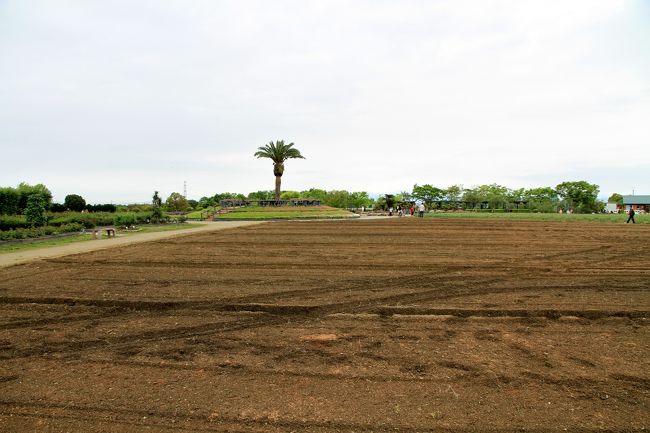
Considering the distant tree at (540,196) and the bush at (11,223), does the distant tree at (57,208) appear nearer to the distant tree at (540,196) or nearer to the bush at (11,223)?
the bush at (11,223)

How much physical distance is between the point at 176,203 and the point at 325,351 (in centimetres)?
6581

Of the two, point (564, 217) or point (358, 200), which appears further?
point (358, 200)

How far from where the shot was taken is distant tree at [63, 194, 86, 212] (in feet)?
152

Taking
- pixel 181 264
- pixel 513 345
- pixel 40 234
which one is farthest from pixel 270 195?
pixel 513 345

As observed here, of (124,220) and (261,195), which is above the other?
(261,195)

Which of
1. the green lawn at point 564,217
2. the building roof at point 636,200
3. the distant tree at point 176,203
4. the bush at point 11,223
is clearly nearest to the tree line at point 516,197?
the building roof at point 636,200

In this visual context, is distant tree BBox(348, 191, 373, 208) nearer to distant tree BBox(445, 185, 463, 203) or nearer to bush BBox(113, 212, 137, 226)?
distant tree BBox(445, 185, 463, 203)

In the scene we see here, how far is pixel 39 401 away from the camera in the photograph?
12.5ft

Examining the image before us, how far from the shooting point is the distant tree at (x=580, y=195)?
77.4 m

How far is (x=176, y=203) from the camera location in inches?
2566

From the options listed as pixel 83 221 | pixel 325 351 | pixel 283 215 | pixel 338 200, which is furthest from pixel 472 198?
pixel 325 351

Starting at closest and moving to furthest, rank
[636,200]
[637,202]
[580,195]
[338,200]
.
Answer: [580,195] → [338,200] → [637,202] → [636,200]

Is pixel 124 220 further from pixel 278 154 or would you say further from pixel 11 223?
pixel 278 154

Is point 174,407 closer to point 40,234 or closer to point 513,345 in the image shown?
point 513,345
